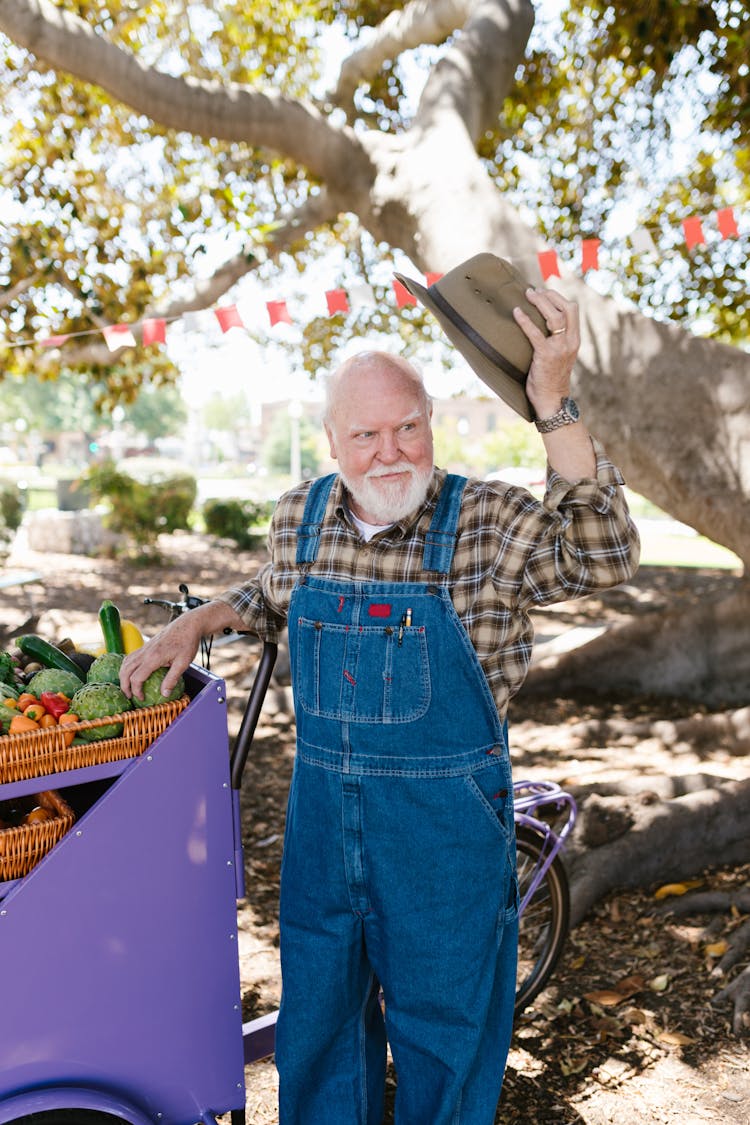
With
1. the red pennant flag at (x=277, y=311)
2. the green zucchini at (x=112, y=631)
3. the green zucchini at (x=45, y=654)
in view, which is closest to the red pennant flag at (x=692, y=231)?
the red pennant flag at (x=277, y=311)

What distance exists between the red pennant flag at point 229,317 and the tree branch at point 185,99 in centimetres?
99

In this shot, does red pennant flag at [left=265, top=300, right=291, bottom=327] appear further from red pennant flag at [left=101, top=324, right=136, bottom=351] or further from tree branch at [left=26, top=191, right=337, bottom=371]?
tree branch at [left=26, top=191, right=337, bottom=371]

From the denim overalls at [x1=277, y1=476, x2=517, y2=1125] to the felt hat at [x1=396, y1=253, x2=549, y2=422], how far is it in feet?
0.91

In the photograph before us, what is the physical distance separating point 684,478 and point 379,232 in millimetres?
2608

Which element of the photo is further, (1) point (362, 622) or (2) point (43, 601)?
(2) point (43, 601)

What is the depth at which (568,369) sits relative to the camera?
6.37 ft

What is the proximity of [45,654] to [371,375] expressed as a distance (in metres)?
0.98

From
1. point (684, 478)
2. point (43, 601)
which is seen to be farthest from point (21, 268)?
point (684, 478)

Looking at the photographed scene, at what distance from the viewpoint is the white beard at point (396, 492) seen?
213 centimetres

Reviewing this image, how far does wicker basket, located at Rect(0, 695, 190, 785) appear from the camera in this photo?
1746mm

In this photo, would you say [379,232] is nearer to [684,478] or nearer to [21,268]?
[684,478]

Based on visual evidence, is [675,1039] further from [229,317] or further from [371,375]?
[229,317]

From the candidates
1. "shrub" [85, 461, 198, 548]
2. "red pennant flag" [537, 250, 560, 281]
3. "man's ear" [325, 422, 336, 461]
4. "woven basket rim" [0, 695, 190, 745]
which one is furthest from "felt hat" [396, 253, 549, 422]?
"shrub" [85, 461, 198, 548]

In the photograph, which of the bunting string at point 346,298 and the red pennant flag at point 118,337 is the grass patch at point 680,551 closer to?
the bunting string at point 346,298
